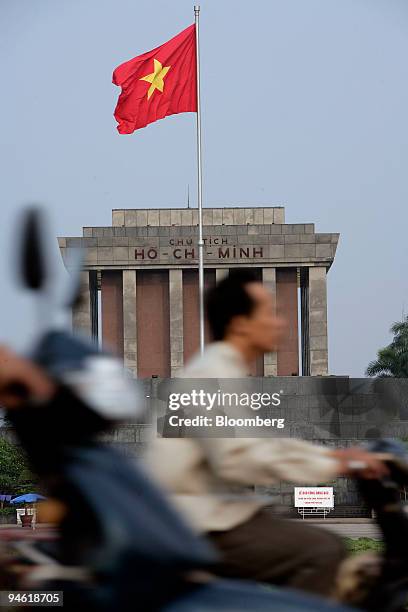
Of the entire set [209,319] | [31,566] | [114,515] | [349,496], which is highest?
[209,319]

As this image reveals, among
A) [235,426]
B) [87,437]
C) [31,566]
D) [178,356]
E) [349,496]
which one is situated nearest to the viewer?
[87,437]

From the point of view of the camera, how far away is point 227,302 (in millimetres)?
3102

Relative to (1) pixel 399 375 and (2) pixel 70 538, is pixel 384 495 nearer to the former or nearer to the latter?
(2) pixel 70 538

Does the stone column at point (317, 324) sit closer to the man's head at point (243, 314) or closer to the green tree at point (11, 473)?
the green tree at point (11, 473)

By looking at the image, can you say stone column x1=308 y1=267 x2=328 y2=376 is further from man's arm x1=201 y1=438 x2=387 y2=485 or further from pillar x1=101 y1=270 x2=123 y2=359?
man's arm x1=201 y1=438 x2=387 y2=485

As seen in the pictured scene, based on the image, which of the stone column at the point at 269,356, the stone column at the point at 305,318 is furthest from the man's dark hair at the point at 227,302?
the stone column at the point at 305,318

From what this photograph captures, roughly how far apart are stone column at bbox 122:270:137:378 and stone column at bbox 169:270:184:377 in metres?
1.61

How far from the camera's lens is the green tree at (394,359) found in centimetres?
5428

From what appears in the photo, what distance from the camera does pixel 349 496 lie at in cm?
3653

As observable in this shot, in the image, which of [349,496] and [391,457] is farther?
[349,496]

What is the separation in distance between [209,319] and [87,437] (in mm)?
876

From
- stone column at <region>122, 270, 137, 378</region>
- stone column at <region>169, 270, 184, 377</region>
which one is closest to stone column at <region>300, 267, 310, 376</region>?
stone column at <region>169, 270, 184, 377</region>

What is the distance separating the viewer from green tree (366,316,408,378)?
2137 inches

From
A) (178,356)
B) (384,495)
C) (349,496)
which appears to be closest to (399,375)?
(178,356)
